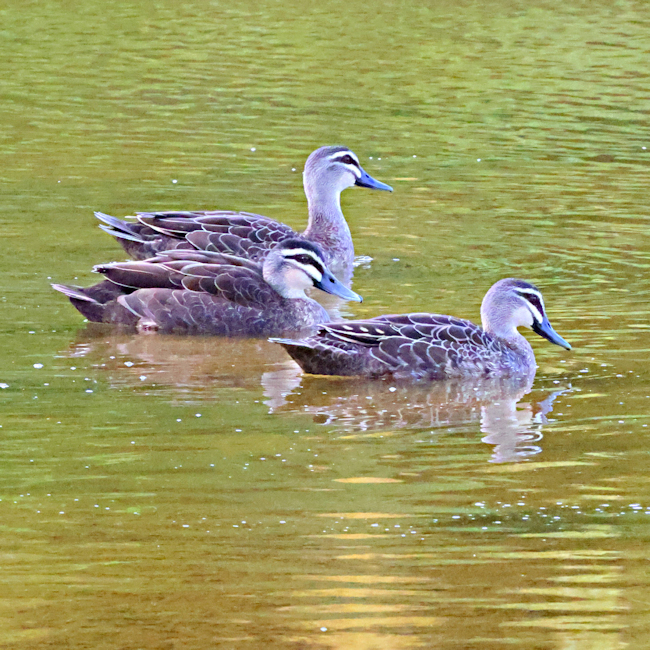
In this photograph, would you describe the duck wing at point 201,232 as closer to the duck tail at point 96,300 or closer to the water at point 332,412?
the water at point 332,412

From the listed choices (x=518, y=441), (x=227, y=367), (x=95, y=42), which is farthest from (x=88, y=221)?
(x=95, y=42)

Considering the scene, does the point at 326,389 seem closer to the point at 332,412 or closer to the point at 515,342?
the point at 332,412

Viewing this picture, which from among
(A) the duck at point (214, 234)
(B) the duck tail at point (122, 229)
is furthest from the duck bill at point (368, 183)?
(B) the duck tail at point (122, 229)

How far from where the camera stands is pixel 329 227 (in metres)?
13.6

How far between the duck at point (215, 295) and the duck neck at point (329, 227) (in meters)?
2.04

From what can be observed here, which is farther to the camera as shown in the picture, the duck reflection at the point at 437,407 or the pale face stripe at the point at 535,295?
the pale face stripe at the point at 535,295

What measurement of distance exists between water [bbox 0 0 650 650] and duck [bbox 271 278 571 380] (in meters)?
0.15

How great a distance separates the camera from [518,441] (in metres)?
8.35

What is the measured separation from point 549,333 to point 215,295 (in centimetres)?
266

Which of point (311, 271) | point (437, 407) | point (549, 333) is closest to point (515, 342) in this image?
point (549, 333)

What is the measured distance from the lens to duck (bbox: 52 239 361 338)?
1094cm

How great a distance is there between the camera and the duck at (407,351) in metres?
9.59

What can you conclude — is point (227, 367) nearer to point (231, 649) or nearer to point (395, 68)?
point (231, 649)

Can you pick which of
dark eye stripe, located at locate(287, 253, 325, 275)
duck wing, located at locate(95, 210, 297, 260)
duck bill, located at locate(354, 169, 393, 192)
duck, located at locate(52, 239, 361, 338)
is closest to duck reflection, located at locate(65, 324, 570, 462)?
duck, located at locate(52, 239, 361, 338)
